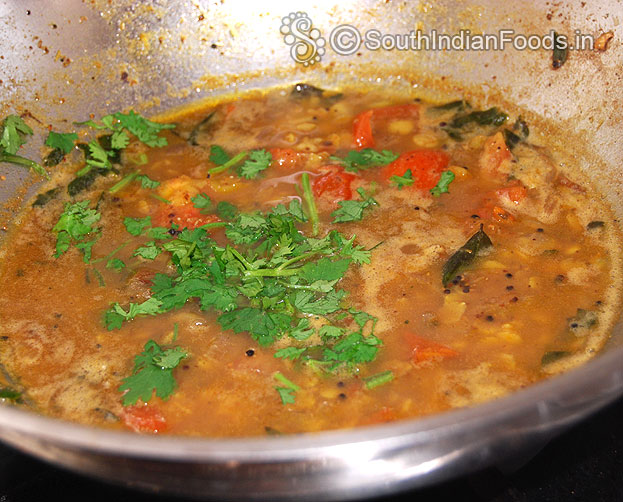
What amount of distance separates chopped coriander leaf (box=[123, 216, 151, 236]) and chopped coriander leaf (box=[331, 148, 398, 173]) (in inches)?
42.3

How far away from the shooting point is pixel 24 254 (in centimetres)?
332

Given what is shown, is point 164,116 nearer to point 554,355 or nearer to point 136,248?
point 136,248

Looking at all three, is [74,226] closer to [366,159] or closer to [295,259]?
[295,259]

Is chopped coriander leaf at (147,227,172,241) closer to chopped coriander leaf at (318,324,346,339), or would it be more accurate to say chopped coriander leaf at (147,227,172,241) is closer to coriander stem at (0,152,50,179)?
coriander stem at (0,152,50,179)

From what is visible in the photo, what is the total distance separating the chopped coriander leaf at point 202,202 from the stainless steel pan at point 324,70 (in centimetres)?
97

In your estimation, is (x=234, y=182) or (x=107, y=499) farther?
(x=234, y=182)

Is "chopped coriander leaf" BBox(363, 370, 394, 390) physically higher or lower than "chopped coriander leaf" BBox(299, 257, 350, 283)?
lower

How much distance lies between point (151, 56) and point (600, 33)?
2.59 metres

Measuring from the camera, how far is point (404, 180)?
353 cm

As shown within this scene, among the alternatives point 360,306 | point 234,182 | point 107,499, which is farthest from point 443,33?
point 107,499

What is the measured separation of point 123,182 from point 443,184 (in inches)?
66.7

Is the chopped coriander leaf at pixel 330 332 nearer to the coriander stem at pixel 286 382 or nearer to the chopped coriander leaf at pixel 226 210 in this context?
the coriander stem at pixel 286 382

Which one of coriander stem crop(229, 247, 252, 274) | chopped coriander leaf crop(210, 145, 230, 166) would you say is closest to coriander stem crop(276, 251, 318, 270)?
coriander stem crop(229, 247, 252, 274)

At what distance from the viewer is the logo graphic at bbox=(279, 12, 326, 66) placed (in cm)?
431
